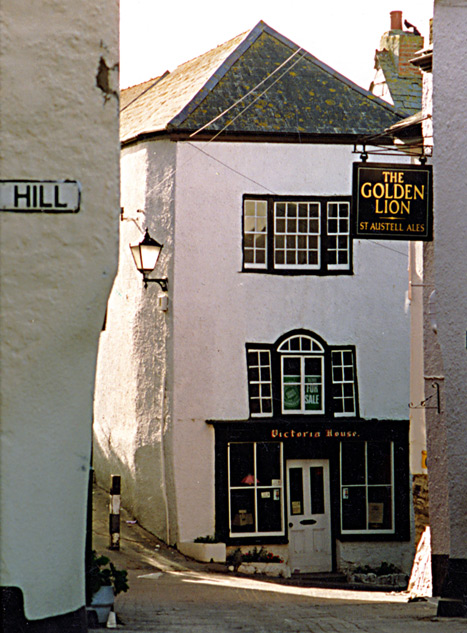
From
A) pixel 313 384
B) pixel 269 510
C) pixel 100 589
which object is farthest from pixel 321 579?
pixel 100 589

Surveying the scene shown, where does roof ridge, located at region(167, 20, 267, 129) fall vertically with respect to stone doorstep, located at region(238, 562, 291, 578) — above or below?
above

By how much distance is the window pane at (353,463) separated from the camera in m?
18.6

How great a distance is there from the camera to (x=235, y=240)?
1831 centimetres

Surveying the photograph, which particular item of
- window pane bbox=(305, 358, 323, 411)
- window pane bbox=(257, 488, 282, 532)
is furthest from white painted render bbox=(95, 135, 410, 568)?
window pane bbox=(257, 488, 282, 532)

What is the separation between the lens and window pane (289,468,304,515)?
18.5 metres

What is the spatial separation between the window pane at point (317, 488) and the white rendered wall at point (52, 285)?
507 inches

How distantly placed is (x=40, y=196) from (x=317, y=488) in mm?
13626

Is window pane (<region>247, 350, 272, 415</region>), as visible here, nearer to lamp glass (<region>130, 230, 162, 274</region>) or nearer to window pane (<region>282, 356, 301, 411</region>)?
window pane (<region>282, 356, 301, 411</region>)

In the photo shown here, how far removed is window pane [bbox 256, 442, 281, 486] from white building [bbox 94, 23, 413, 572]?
3cm

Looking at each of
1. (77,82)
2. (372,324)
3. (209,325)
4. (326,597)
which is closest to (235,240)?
(209,325)

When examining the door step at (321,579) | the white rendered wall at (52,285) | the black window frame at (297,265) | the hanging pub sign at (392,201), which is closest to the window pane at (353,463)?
the door step at (321,579)

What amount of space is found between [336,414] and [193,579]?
506 centimetres

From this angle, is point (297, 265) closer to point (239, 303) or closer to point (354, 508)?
point (239, 303)

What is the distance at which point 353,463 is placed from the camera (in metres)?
18.7
